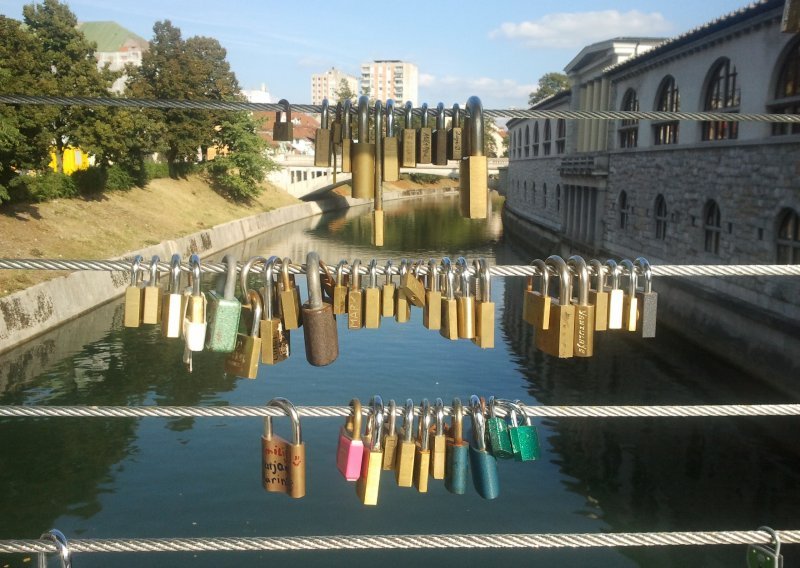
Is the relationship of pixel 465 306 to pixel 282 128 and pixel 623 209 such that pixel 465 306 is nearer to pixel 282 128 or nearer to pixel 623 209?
pixel 282 128

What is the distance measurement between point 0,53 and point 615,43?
2878cm

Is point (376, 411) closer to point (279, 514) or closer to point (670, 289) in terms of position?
point (279, 514)

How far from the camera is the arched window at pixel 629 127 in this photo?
3434 cm

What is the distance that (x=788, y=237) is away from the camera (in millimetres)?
19844

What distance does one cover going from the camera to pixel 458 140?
531 cm

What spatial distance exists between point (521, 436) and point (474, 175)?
1.67m

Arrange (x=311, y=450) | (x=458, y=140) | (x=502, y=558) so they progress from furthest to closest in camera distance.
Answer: (x=311, y=450) < (x=502, y=558) < (x=458, y=140)

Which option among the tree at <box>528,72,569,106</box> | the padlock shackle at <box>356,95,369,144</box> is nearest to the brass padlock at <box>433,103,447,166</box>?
the padlock shackle at <box>356,95,369,144</box>

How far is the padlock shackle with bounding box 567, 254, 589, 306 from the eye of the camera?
14.0ft

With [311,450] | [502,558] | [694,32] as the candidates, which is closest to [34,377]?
[311,450]

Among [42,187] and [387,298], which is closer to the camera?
[387,298]

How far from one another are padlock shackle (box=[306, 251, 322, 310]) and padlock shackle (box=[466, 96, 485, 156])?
4.34 feet

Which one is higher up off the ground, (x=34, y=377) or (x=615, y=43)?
(x=615, y=43)

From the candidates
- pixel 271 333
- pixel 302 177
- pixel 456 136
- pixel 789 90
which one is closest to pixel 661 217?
pixel 789 90
